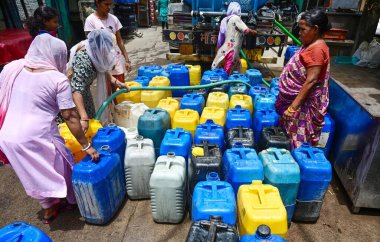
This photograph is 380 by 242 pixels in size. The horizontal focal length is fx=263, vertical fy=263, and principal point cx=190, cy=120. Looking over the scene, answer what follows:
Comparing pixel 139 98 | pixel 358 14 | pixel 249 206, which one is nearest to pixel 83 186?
pixel 249 206

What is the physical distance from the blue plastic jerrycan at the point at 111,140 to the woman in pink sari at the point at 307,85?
67.2 inches

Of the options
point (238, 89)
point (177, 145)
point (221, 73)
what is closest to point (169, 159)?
point (177, 145)

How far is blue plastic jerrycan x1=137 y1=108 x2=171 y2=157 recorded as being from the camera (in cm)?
288

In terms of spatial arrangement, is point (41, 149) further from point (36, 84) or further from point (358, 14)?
point (358, 14)

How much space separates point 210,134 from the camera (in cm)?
265

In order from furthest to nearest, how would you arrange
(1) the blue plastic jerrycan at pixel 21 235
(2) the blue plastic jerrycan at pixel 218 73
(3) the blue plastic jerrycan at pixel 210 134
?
(2) the blue plastic jerrycan at pixel 218 73
(3) the blue plastic jerrycan at pixel 210 134
(1) the blue plastic jerrycan at pixel 21 235

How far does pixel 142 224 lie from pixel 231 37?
11.2ft

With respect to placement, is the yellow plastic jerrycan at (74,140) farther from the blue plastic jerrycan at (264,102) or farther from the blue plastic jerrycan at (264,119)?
the blue plastic jerrycan at (264,102)

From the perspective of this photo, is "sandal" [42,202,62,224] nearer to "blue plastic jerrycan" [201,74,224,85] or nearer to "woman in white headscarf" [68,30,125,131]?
"woman in white headscarf" [68,30,125,131]

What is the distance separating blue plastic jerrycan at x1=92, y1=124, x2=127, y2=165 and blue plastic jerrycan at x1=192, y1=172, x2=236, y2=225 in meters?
1.05

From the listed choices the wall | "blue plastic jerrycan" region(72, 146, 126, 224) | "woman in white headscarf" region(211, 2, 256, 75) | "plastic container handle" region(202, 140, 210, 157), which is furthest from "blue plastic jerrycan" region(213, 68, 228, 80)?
the wall

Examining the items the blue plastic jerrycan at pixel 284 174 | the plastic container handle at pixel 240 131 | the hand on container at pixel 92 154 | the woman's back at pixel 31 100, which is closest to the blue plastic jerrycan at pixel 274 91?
the plastic container handle at pixel 240 131

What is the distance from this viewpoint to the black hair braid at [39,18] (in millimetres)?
2188

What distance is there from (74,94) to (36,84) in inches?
24.1
